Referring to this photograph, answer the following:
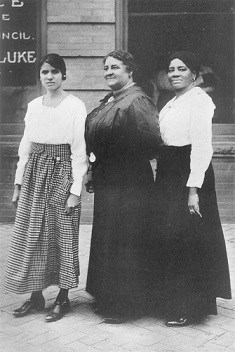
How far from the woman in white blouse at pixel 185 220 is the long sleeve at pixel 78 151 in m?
0.55

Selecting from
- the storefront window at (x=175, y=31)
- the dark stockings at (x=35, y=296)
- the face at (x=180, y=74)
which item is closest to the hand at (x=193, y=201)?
the face at (x=180, y=74)

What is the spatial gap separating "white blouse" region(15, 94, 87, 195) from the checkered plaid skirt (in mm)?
56

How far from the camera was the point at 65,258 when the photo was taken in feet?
13.8

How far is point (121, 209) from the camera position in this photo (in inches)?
165

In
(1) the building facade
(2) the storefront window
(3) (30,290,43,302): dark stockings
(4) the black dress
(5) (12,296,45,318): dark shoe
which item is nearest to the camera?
(4) the black dress

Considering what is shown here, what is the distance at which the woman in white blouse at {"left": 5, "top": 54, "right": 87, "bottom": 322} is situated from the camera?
4.17 meters

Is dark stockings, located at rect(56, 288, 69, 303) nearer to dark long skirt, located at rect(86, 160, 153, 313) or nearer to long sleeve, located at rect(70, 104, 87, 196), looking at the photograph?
dark long skirt, located at rect(86, 160, 153, 313)

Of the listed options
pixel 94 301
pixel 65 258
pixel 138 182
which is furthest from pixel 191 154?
pixel 94 301

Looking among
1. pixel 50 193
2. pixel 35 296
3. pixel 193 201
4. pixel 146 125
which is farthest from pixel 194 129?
pixel 35 296

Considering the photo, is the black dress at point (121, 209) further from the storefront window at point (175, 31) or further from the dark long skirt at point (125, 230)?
the storefront window at point (175, 31)

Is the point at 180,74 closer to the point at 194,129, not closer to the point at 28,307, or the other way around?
the point at 194,129

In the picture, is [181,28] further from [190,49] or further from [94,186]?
[94,186]

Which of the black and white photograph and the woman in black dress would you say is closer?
the black and white photograph

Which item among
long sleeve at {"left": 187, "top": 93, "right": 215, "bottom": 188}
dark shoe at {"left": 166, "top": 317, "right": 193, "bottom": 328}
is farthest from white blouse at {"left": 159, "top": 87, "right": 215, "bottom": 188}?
dark shoe at {"left": 166, "top": 317, "right": 193, "bottom": 328}
